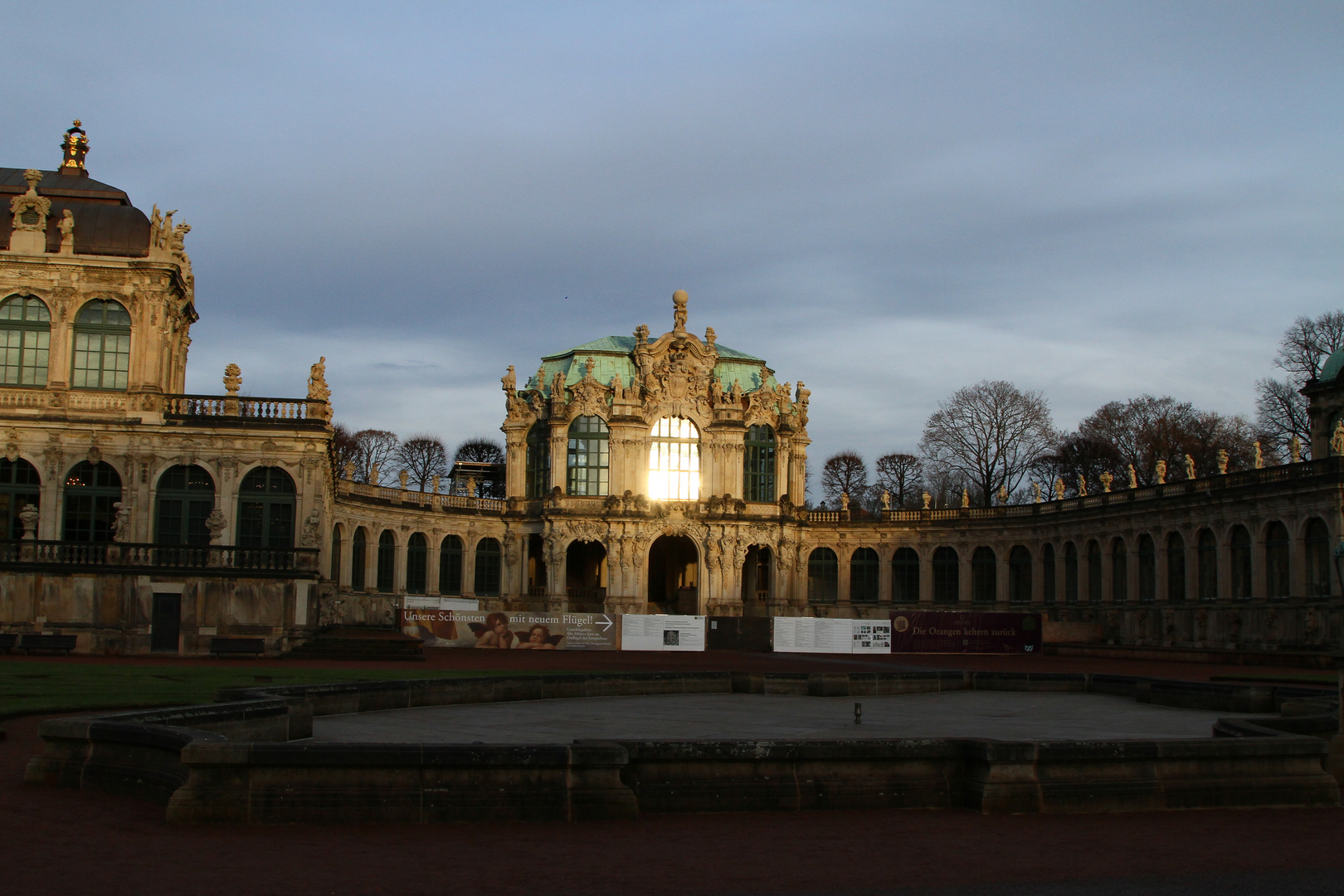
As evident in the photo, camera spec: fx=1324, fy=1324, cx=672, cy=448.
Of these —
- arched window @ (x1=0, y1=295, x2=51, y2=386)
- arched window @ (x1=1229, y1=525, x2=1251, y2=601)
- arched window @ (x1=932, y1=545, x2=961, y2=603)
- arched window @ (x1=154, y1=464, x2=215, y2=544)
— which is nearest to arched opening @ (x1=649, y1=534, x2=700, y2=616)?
arched window @ (x1=932, y1=545, x2=961, y2=603)

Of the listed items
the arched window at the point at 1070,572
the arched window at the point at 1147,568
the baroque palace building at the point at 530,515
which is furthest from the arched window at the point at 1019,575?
the arched window at the point at 1147,568

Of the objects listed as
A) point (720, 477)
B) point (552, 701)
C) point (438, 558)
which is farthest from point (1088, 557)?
point (552, 701)

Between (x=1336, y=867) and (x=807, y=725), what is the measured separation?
11.1 metres

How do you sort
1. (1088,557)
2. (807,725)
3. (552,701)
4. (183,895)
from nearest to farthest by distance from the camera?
(183,895)
(807,725)
(552,701)
(1088,557)

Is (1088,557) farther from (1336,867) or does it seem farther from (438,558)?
(1336,867)

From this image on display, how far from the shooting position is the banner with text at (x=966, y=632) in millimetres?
61062

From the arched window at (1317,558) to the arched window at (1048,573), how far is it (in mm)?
20011

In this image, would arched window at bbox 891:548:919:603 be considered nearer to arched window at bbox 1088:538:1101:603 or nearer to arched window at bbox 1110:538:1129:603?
arched window at bbox 1088:538:1101:603

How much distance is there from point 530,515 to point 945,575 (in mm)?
25171

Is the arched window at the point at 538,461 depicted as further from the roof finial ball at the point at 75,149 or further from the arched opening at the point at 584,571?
the roof finial ball at the point at 75,149

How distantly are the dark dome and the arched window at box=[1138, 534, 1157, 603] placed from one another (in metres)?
47.9

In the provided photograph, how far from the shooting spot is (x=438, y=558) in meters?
75.6

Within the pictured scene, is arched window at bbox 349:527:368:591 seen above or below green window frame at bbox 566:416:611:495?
below

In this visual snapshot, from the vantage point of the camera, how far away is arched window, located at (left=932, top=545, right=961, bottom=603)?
79.4 meters
